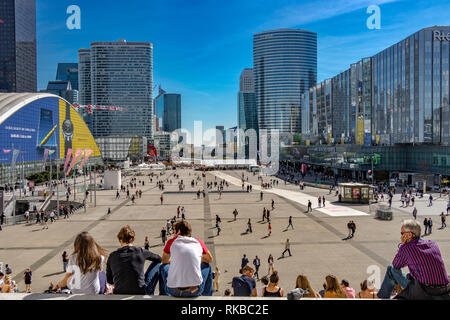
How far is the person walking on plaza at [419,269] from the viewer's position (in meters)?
3.78

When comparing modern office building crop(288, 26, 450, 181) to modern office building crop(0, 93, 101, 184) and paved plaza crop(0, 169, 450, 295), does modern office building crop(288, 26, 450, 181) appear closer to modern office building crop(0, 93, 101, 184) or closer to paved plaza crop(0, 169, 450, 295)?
paved plaza crop(0, 169, 450, 295)

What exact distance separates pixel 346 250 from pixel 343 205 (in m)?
18.3

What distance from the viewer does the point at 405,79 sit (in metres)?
72.9

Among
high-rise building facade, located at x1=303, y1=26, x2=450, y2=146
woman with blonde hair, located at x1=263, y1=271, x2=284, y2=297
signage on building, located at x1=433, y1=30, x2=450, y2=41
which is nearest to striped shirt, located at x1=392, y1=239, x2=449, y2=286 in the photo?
woman with blonde hair, located at x1=263, y1=271, x2=284, y2=297

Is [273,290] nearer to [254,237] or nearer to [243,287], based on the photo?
[243,287]

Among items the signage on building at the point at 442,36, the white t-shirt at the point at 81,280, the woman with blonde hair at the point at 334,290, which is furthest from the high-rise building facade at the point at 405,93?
the white t-shirt at the point at 81,280

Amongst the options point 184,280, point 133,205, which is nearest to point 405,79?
point 133,205

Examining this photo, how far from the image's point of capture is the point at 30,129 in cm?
8269

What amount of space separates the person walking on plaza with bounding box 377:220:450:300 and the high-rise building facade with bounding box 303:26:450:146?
73.9 meters

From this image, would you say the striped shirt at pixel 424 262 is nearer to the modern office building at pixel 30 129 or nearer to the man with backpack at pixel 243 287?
the man with backpack at pixel 243 287

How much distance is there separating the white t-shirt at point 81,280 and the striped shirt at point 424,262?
3966mm

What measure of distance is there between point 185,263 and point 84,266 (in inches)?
52.4

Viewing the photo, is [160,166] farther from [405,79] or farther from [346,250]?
[346,250]
